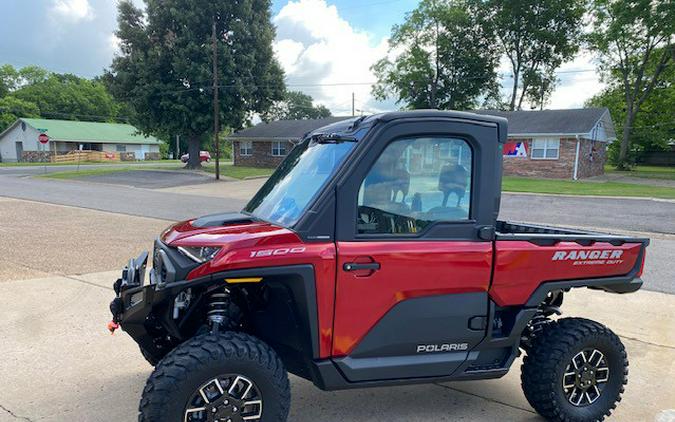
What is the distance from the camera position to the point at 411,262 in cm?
273

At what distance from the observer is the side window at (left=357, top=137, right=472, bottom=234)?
2.78m

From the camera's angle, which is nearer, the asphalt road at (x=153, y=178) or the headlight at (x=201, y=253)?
the headlight at (x=201, y=253)

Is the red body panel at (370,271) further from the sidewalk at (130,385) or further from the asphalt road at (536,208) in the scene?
the asphalt road at (536,208)

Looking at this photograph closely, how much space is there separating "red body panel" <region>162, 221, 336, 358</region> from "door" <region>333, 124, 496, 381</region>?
0.06 metres

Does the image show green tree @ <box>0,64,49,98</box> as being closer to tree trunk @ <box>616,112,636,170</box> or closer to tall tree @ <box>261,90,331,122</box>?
tall tree @ <box>261,90,331,122</box>

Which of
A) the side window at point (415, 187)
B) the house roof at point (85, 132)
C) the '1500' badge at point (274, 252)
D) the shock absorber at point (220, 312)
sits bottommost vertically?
the shock absorber at point (220, 312)

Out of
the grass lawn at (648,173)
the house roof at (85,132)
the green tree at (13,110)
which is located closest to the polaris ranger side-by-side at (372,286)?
the grass lawn at (648,173)

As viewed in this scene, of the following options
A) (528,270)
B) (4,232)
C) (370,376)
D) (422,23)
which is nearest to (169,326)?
(370,376)

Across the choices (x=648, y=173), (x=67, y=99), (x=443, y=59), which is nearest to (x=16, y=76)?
(x=67, y=99)

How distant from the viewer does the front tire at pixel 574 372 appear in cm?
311

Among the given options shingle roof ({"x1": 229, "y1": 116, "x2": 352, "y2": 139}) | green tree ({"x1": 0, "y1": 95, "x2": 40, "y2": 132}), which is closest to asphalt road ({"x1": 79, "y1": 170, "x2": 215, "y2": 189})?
shingle roof ({"x1": 229, "y1": 116, "x2": 352, "y2": 139})

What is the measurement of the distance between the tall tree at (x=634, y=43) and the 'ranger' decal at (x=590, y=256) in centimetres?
4003

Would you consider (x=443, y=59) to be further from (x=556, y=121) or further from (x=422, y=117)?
(x=422, y=117)

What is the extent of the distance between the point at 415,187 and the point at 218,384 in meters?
1.58
